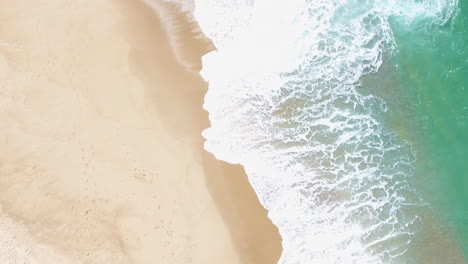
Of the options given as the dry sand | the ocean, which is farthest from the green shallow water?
the dry sand

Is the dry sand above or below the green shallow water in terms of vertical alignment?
below

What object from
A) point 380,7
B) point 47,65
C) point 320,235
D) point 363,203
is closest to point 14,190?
point 47,65

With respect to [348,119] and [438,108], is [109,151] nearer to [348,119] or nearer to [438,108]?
[348,119]

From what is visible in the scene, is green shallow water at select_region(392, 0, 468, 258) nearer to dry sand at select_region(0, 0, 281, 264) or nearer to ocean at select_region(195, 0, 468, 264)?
ocean at select_region(195, 0, 468, 264)

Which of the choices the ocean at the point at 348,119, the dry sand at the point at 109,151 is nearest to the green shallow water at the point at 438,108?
the ocean at the point at 348,119

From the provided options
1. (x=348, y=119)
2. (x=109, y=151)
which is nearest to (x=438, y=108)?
(x=348, y=119)

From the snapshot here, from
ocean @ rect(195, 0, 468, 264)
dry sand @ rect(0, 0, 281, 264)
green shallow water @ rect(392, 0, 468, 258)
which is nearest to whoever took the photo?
dry sand @ rect(0, 0, 281, 264)

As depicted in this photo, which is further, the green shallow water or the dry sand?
the green shallow water

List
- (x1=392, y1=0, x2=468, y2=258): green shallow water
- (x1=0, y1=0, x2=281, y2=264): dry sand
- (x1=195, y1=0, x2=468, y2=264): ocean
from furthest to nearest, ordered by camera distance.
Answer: (x1=392, y1=0, x2=468, y2=258): green shallow water → (x1=195, y1=0, x2=468, y2=264): ocean → (x1=0, y1=0, x2=281, y2=264): dry sand
